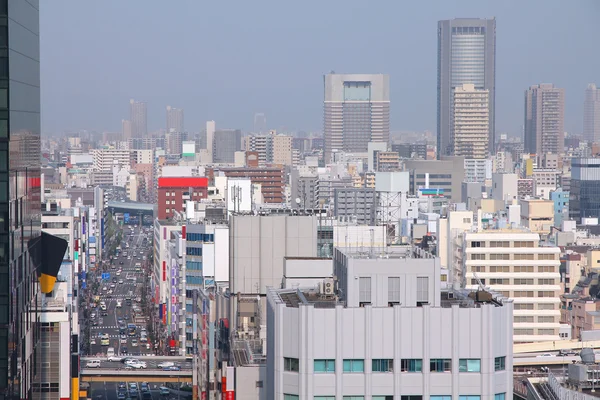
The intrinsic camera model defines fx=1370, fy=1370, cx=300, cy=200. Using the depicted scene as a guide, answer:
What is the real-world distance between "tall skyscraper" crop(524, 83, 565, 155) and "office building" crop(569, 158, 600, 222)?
65251 millimetres

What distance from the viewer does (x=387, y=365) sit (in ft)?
34.9

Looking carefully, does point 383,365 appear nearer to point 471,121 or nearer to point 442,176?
point 442,176

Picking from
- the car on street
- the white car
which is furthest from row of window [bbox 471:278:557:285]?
the white car

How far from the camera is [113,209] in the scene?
347 ft

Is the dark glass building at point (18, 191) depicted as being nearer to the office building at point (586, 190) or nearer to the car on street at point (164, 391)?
the car on street at point (164, 391)

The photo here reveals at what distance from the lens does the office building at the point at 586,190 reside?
84.1 m

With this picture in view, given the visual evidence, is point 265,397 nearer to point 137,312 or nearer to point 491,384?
point 491,384

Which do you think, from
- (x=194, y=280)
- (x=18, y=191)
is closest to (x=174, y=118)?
(x=194, y=280)

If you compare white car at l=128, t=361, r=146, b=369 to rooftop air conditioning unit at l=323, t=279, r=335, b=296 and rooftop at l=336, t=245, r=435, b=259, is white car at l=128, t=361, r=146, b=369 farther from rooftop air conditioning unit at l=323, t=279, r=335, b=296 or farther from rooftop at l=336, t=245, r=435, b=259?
rooftop air conditioning unit at l=323, t=279, r=335, b=296

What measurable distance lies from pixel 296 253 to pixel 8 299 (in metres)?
10.3

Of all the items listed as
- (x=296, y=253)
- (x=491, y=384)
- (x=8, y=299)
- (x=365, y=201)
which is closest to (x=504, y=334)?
(x=491, y=384)

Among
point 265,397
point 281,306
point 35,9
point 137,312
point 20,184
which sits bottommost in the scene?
point 137,312

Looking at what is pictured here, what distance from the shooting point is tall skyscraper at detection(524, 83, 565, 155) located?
15288cm

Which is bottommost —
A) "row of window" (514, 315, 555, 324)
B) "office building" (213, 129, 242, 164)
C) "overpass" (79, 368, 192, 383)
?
"overpass" (79, 368, 192, 383)
